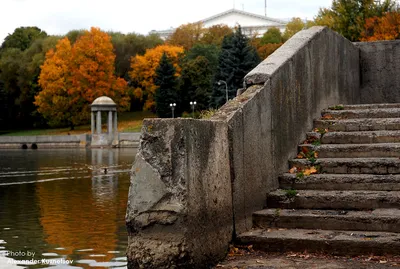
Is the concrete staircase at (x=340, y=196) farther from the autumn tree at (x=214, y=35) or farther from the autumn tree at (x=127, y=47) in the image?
the autumn tree at (x=214, y=35)

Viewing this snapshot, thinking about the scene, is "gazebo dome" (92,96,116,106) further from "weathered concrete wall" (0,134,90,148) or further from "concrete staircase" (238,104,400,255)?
"concrete staircase" (238,104,400,255)

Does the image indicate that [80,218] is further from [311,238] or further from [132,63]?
[132,63]

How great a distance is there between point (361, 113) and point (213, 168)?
4373mm

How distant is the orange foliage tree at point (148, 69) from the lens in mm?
90062

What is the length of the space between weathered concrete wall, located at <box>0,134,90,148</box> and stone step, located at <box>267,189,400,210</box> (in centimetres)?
6586

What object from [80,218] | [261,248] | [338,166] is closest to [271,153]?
[338,166]

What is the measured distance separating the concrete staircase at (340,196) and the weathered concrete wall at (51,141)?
6477 cm

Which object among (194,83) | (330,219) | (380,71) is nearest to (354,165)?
(330,219)

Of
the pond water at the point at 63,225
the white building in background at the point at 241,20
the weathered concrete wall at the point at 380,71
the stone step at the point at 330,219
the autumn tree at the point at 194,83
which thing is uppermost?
the white building in background at the point at 241,20

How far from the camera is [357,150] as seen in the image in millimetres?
8820

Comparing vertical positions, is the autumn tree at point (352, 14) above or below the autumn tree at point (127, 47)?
below

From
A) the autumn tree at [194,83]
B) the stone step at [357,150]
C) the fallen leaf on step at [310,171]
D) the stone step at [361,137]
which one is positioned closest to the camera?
the fallen leaf on step at [310,171]

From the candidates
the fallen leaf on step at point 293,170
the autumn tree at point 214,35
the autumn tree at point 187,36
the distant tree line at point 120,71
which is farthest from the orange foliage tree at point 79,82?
the fallen leaf on step at point 293,170

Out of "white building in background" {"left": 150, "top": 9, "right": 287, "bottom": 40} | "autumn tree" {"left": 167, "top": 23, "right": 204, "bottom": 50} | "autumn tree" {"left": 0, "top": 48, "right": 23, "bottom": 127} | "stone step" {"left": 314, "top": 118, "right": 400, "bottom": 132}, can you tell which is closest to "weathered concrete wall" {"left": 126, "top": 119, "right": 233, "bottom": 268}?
"stone step" {"left": 314, "top": 118, "right": 400, "bottom": 132}
